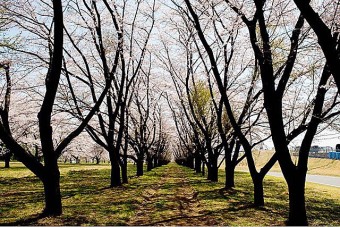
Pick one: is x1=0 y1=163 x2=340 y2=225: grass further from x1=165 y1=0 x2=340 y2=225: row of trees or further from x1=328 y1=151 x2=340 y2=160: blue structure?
x1=328 y1=151 x2=340 y2=160: blue structure

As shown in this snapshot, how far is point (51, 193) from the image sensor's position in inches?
387

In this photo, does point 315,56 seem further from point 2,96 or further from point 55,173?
point 2,96

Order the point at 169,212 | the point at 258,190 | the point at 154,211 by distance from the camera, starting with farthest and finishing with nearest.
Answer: the point at 258,190 → the point at 154,211 → the point at 169,212

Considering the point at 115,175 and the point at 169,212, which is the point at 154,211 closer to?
the point at 169,212

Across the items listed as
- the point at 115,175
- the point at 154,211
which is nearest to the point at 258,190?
the point at 154,211

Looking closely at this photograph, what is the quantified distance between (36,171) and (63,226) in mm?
2102

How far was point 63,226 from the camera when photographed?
27.7ft

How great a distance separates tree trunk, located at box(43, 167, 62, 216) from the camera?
9.77 meters

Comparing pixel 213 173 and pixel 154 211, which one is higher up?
pixel 213 173

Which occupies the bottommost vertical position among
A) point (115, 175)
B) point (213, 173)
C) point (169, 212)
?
point (169, 212)

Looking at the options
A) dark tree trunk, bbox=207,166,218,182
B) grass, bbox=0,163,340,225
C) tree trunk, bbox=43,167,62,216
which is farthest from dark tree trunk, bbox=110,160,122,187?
tree trunk, bbox=43,167,62,216

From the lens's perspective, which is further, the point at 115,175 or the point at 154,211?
the point at 115,175

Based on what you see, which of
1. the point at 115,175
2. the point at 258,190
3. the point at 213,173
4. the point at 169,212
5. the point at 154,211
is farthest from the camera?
the point at 213,173

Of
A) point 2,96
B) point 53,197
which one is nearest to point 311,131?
point 53,197
